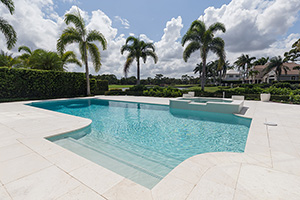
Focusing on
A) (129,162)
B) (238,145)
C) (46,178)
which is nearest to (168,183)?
(129,162)

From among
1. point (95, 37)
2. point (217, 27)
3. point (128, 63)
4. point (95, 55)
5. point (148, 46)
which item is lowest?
point (128, 63)

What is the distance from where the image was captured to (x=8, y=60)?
17.5 meters

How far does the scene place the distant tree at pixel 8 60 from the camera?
16875 millimetres

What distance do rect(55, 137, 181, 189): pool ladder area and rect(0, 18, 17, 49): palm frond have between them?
12.4 m

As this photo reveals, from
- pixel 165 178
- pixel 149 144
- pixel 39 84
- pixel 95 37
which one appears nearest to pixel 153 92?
pixel 95 37

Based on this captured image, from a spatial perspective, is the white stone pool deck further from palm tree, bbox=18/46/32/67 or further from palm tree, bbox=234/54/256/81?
palm tree, bbox=234/54/256/81

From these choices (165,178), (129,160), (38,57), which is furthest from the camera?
(38,57)

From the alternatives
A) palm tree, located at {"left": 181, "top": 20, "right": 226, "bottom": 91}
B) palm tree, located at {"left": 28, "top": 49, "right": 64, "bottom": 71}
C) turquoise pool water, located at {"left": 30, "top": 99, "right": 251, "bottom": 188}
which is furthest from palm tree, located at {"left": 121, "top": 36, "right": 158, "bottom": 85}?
turquoise pool water, located at {"left": 30, "top": 99, "right": 251, "bottom": 188}

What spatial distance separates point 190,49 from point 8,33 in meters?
16.7

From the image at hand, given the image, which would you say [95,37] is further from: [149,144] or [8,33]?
[149,144]

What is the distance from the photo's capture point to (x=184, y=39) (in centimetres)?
1543

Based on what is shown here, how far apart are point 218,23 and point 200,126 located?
13.8m

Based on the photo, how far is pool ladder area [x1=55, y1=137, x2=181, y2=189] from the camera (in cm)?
271

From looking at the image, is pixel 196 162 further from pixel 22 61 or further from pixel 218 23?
pixel 22 61
